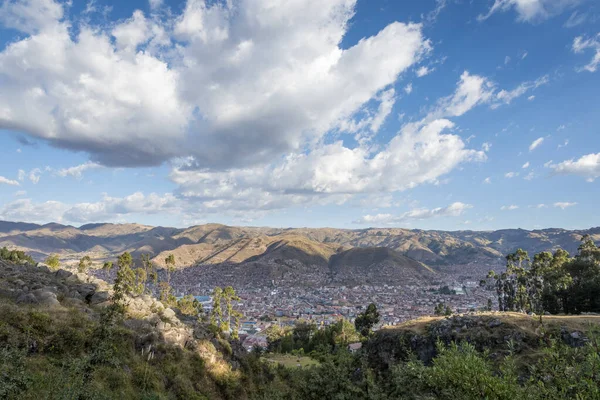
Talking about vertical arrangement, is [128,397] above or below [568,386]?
below

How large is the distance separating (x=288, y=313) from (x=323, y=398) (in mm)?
188468

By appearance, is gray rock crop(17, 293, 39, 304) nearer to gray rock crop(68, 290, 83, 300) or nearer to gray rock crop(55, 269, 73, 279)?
gray rock crop(68, 290, 83, 300)

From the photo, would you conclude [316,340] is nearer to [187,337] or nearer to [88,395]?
[187,337]

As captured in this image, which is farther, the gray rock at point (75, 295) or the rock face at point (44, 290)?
the gray rock at point (75, 295)

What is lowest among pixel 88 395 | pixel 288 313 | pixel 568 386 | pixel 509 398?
pixel 288 313

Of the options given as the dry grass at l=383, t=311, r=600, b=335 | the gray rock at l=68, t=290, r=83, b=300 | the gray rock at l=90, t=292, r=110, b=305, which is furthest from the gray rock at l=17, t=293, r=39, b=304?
the dry grass at l=383, t=311, r=600, b=335

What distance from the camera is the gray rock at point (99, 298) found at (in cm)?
3512

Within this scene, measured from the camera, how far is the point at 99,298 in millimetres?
35688

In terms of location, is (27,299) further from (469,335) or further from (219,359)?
(469,335)

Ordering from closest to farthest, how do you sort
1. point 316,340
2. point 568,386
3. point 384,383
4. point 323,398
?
point 568,386, point 323,398, point 384,383, point 316,340

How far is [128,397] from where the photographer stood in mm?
22078

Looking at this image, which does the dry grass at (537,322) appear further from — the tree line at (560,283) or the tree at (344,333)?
the tree at (344,333)

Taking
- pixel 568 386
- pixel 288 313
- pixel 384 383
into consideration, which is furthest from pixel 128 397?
pixel 288 313

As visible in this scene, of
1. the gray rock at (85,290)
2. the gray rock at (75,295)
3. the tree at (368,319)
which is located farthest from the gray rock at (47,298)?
the tree at (368,319)
